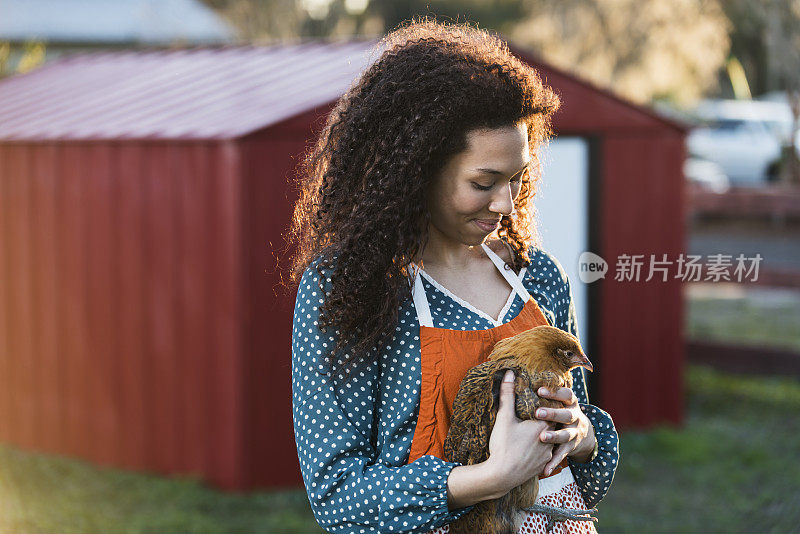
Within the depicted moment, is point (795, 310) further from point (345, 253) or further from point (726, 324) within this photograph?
point (345, 253)

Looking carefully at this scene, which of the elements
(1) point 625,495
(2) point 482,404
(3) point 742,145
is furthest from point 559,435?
(3) point 742,145

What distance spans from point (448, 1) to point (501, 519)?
27932mm

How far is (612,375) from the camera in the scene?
749cm

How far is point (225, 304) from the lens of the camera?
5.98m

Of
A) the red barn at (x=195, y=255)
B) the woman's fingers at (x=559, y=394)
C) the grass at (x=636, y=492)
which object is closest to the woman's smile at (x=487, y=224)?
the woman's fingers at (x=559, y=394)

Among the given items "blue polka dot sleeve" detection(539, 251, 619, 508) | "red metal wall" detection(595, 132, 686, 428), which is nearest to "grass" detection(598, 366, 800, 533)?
"red metal wall" detection(595, 132, 686, 428)

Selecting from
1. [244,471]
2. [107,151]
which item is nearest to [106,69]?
[107,151]

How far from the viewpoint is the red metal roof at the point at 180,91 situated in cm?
632

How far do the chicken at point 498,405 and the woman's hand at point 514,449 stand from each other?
0.03 m

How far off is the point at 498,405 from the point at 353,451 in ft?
0.95

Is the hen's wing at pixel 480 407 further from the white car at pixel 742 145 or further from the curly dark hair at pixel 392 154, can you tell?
the white car at pixel 742 145

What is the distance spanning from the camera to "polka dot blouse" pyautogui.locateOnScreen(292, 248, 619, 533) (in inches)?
73.5

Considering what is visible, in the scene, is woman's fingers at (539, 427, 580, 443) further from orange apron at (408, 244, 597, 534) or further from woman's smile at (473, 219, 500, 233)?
woman's smile at (473, 219, 500, 233)

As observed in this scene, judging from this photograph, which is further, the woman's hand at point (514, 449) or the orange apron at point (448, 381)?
the orange apron at point (448, 381)
